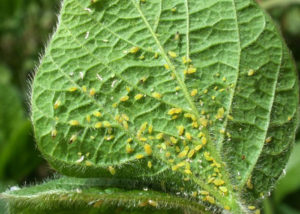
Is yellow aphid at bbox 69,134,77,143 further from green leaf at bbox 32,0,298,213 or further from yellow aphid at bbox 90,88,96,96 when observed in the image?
yellow aphid at bbox 90,88,96,96

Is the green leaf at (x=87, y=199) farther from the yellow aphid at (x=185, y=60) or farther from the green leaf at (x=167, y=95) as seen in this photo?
the yellow aphid at (x=185, y=60)

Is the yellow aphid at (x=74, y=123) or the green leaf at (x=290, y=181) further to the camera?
the green leaf at (x=290, y=181)

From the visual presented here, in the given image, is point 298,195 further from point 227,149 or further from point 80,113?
point 80,113

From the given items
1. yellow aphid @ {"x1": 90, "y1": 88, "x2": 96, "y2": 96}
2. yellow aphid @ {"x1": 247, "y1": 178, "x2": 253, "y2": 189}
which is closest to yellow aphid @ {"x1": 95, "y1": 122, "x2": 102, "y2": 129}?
yellow aphid @ {"x1": 90, "y1": 88, "x2": 96, "y2": 96}

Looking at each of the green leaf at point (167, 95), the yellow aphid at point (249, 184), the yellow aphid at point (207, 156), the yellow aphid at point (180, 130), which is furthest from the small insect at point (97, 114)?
the yellow aphid at point (249, 184)

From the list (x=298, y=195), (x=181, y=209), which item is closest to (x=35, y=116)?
(x=181, y=209)

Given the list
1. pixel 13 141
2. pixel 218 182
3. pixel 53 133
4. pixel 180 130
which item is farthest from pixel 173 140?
pixel 13 141
